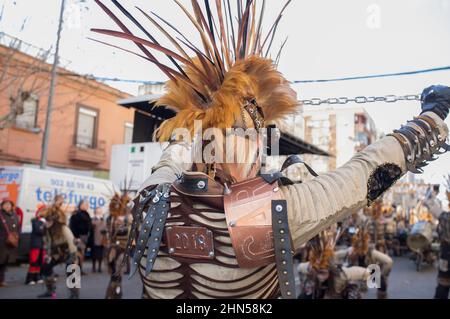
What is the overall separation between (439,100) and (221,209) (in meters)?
0.97

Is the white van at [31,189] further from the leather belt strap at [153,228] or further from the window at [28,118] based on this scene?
the leather belt strap at [153,228]

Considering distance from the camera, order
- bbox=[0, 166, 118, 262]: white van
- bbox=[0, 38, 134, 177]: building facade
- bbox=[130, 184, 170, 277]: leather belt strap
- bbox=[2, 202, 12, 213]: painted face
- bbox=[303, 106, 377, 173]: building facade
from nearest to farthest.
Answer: bbox=[130, 184, 170, 277]: leather belt strap < bbox=[2, 202, 12, 213]: painted face < bbox=[0, 166, 118, 262]: white van < bbox=[0, 38, 134, 177]: building facade < bbox=[303, 106, 377, 173]: building facade

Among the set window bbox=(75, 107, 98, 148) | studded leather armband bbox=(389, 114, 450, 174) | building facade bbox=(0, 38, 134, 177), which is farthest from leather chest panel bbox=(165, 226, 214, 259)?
window bbox=(75, 107, 98, 148)

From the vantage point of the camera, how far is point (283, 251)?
139 cm

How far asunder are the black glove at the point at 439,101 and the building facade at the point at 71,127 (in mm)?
12560

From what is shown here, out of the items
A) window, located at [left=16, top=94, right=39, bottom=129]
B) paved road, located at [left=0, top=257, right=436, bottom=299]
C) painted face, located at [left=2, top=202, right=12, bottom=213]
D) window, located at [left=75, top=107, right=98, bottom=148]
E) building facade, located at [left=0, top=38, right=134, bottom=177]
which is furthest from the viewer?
window, located at [left=75, top=107, right=98, bottom=148]

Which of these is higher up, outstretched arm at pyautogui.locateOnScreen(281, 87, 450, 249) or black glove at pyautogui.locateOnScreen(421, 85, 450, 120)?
black glove at pyautogui.locateOnScreen(421, 85, 450, 120)

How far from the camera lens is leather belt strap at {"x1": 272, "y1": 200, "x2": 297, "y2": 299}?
1.39 metres

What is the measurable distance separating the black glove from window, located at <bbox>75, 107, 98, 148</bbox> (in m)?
17.0

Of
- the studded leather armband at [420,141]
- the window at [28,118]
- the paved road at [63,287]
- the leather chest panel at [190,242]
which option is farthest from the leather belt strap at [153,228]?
the window at [28,118]

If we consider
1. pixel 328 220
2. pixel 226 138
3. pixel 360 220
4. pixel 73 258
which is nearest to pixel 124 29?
pixel 226 138

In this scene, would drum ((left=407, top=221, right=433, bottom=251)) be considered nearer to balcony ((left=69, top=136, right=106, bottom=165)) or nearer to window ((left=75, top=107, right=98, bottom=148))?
balcony ((left=69, top=136, right=106, bottom=165))

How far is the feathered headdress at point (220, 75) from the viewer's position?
1549 millimetres
